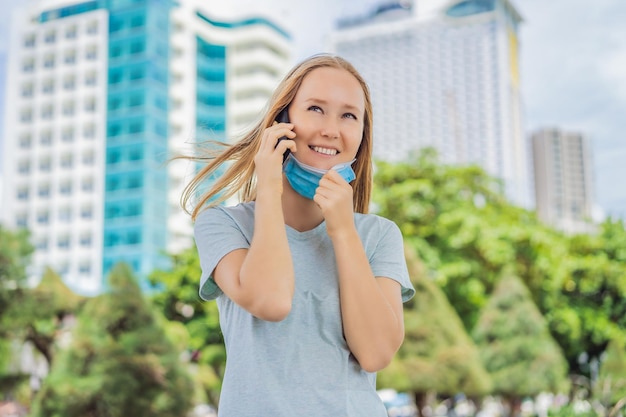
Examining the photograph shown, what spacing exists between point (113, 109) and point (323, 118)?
38.2m

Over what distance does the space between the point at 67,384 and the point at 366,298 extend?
7.60 meters

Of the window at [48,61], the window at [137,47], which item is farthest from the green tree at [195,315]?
the window at [48,61]

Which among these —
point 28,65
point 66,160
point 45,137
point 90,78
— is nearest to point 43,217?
point 66,160

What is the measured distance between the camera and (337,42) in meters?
79.1

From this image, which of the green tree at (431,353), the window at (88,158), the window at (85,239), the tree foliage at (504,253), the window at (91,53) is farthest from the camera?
the window at (91,53)

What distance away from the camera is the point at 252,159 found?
1416 mm

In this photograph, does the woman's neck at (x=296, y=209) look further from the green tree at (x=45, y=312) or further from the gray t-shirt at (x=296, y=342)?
the green tree at (x=45, y=312)

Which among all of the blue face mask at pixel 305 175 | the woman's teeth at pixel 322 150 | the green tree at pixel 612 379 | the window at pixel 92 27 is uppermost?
the window at pixel 92 27

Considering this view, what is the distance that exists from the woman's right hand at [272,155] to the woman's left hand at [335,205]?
0.21ft

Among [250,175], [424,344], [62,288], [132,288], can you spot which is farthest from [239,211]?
[62,288]

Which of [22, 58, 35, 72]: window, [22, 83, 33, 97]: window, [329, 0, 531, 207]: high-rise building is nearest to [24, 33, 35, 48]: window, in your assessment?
[22, 58, 35, 72]: window

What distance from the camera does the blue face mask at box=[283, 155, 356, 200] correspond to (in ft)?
4.29

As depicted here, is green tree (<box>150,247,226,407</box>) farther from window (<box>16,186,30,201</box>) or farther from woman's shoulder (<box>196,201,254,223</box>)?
window (<box>16,186,30,201</box>)

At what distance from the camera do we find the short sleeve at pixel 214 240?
4.10ft
